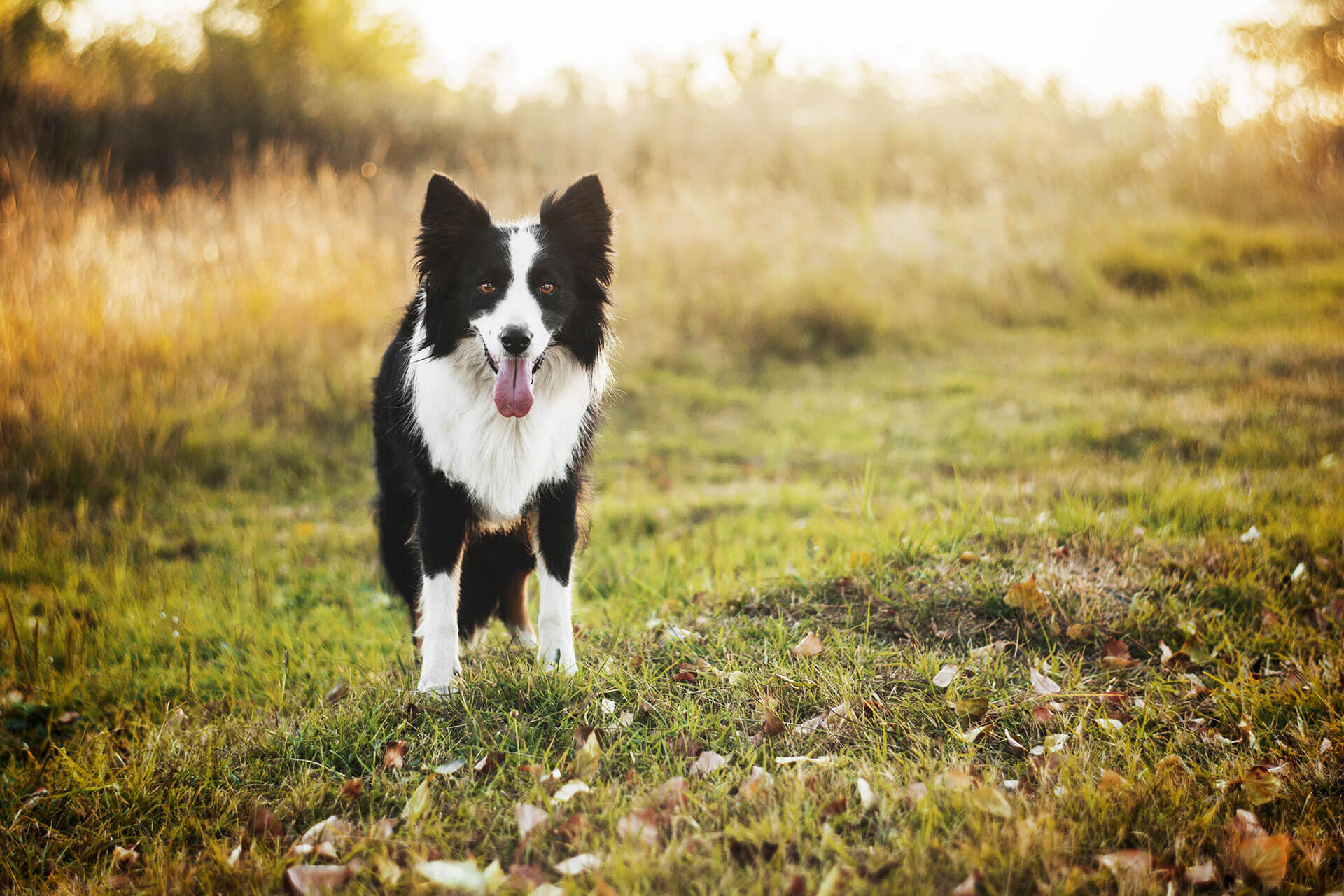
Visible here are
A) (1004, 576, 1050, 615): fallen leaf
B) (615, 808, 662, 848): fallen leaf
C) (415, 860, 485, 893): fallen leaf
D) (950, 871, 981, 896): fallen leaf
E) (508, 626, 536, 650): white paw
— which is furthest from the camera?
(508, 626, 536, 650): white paw

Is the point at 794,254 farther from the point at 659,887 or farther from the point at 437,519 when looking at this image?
the point at 659,887

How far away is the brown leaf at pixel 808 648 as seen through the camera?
9.47 feet

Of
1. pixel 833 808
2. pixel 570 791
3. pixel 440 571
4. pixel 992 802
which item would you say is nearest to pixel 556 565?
pixel 440 571

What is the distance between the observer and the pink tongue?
2719 millimetres

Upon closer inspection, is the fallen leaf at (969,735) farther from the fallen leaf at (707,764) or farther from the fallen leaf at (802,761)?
the fallen leaf at (707,764)

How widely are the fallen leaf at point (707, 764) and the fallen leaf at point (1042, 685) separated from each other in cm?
111

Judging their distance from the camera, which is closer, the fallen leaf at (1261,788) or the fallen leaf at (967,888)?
the fallen leaf at (967,888)

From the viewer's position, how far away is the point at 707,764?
2361mm

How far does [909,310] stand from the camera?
8.95 metres

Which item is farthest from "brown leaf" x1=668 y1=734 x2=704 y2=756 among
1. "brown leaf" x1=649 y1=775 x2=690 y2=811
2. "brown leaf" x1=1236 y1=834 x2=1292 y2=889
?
"brown leaf" x1=1236 y1=834 x2=1292 y2=889

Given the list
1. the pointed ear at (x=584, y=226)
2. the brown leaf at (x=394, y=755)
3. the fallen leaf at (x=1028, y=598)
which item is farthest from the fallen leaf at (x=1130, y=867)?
the pointed ear at (x=584, y=226)

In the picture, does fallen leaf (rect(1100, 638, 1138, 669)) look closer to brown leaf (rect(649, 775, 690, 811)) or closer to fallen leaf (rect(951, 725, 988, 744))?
fallen leaf (rect(951, 725, 988, 744))

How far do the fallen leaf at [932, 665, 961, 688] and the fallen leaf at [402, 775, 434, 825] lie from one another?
1614mm

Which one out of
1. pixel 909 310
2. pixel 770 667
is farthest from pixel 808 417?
pixel 770 667
